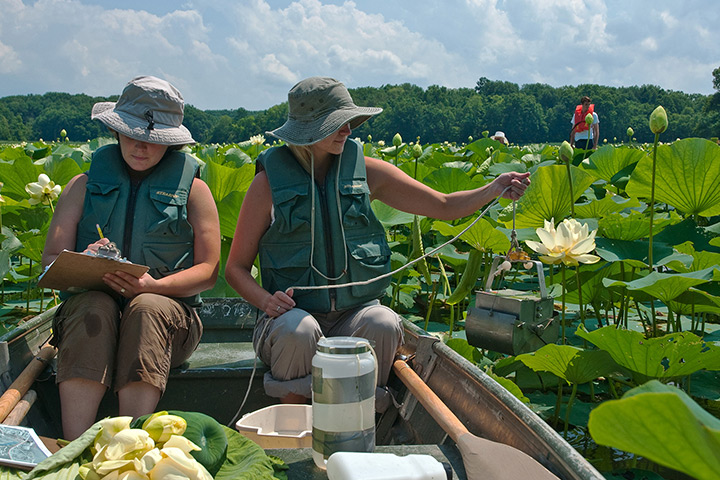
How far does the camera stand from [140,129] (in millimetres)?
2154

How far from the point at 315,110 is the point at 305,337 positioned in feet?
2.41

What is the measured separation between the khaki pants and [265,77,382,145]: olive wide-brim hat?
26.2 inches

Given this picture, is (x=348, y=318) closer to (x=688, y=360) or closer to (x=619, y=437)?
(x=688, y=360)

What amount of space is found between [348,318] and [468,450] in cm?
81

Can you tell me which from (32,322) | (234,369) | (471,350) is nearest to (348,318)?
(234,369)

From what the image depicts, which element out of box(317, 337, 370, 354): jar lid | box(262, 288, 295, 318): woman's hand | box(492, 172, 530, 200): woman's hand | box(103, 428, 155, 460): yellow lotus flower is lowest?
box(103, 428, 155, 460): yellow lotus flower

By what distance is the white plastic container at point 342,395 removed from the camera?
4.71 feet

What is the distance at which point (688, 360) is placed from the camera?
198 centimetres

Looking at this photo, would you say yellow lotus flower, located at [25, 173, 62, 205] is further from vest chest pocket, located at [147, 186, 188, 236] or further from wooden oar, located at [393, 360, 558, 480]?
wooden oar, located at [393, 360, 558, 480]

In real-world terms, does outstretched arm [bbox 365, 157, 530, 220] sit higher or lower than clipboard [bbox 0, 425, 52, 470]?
higher

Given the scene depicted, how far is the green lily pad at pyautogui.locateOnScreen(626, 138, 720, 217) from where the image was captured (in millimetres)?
2693

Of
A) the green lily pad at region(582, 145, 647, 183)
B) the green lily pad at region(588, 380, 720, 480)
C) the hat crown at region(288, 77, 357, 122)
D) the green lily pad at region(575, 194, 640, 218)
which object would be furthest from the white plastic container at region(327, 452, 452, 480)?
the green lily pad at region(582, 145, 647, 183)

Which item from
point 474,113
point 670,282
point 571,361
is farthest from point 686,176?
point 474,113

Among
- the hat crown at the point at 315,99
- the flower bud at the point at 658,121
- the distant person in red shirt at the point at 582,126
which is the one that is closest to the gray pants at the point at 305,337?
the hat crown at the point at 315,99
